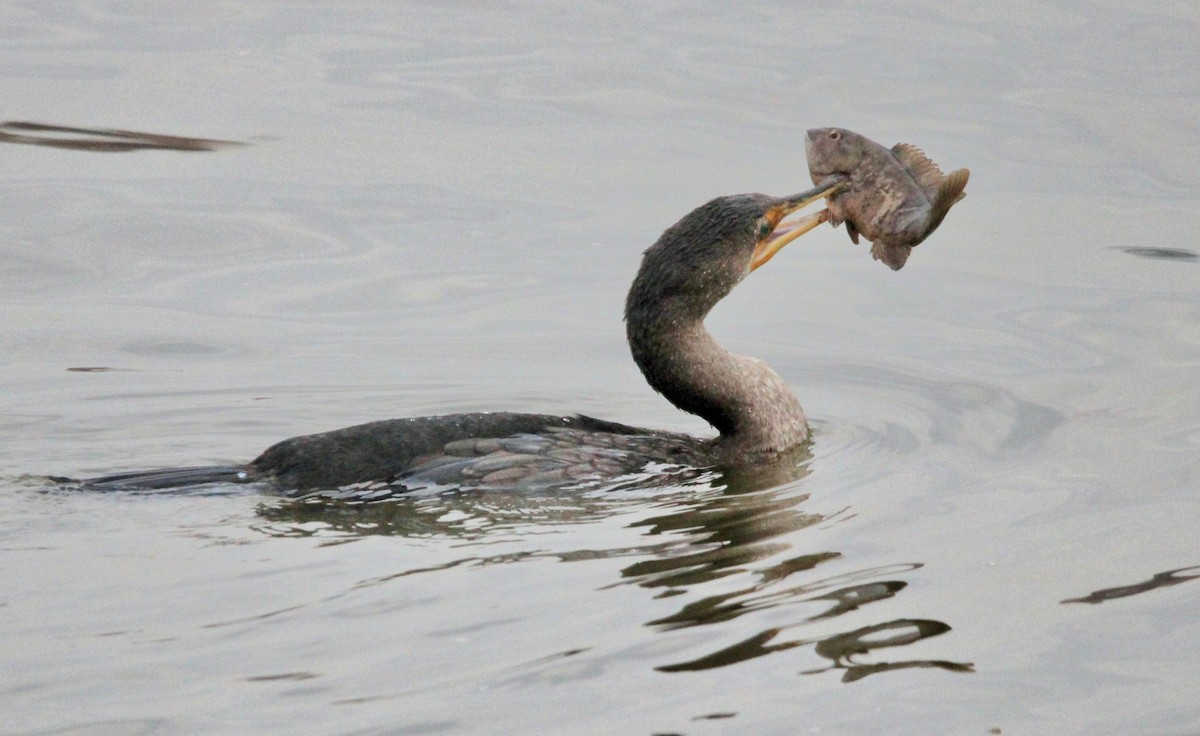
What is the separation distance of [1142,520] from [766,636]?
82.0 inches

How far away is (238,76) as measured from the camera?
13.0 meters

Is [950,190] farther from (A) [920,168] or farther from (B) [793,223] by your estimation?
(B) [793,223]

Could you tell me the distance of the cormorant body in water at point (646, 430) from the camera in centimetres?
699

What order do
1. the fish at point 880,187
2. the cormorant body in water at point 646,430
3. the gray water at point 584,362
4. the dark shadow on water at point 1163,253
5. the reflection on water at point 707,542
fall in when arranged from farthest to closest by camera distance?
the dark shadow on water at point 1163,253 → the fish at point 880,187 → the cormorant body in water at point 646,430 → the reflection on water at point 707,542 → the gray water at point 584,362

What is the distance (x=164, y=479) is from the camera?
7.03 meters

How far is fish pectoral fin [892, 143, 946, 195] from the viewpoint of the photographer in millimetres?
7422

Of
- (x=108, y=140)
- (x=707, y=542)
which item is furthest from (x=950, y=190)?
(x=108, y=140)

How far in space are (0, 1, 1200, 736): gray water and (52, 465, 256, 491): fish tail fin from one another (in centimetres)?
17

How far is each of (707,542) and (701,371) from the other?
4.95ft

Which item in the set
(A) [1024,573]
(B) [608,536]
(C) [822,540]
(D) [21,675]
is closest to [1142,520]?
(A) [1024,573]

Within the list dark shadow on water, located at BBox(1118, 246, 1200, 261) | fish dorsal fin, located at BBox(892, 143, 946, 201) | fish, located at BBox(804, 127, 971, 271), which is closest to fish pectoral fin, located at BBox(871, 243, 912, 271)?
fish, located at BBox(804, 127, 971, 271)

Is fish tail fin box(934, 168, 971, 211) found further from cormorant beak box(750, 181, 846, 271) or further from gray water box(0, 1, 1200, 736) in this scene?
gray water box(0, 1, 1200, 736)

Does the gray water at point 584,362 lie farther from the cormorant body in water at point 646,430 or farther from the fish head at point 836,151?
the fish head at point 836,151

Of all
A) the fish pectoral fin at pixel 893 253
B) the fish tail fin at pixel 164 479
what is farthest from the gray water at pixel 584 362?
the fish pectoral fin at pixel 893 253
